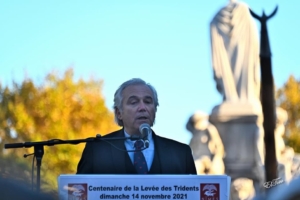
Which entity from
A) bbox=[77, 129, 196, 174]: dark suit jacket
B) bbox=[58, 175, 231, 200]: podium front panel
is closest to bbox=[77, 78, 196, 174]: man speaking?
bbox=[77, 129, 196, 174]: dark suit jacket

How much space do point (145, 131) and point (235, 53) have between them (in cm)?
1816

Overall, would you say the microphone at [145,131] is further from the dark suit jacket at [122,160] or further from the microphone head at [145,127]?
the dark suit jacket at [122,160]

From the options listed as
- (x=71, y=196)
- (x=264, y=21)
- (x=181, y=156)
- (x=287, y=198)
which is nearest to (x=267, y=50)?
(x=264, y=21)

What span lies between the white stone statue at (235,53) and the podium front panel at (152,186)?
18.4 meters

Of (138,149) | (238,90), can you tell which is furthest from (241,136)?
(138,149)

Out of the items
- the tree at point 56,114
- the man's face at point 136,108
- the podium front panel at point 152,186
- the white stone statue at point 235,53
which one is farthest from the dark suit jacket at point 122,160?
the tree at point 56,114

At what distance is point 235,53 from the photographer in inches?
868

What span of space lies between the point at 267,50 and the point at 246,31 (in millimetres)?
2559

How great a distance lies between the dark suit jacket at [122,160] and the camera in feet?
13.7

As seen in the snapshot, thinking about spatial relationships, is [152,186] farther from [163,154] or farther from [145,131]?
[163,154]

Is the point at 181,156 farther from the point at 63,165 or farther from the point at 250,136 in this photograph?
the point at 63,165

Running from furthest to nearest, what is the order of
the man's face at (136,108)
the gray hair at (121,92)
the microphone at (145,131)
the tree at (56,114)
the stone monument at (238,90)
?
the tree at (56,114), the stone monument at (238,90), the gray hair at (121,92), the man's face at (136,108), the microphone at (145,131)

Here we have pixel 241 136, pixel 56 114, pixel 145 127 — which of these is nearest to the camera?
pixel 145 127

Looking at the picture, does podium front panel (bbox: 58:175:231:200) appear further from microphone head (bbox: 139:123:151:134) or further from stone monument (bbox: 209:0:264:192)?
stone monument (bbox: 209:0:264:192)
